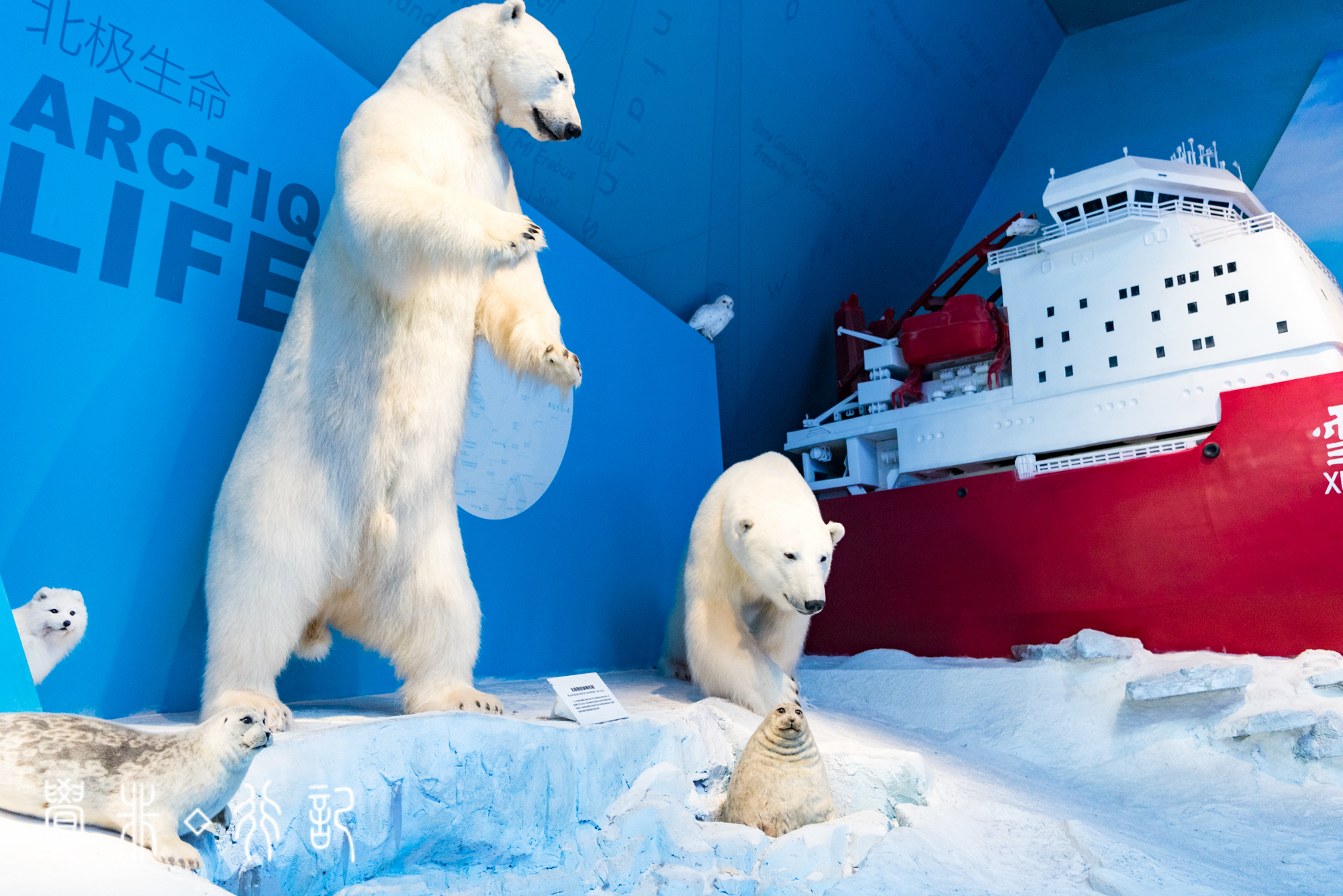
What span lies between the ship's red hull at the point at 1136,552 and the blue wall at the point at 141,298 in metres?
3.64

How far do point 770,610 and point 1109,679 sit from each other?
71.1 inches

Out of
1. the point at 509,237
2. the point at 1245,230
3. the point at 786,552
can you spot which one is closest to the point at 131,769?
the point at 509,237

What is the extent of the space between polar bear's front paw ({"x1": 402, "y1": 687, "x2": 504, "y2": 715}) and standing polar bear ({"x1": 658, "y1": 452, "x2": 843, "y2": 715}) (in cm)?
109

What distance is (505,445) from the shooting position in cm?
338

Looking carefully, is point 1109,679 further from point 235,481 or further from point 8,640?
point 8,640

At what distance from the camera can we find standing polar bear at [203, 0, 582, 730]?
69.3 inches

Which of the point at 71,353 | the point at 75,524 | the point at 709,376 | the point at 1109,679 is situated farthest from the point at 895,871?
the point at 709,376

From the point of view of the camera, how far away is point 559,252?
12.6 ft

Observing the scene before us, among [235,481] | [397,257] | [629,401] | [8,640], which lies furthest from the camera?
[629,401]

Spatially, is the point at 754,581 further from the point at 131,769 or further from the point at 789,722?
the point at 131,769

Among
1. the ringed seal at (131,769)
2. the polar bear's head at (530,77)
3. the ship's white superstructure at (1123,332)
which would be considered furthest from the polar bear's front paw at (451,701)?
the ship's white superstructure at (1123,332)

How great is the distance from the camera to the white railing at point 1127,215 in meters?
5.48

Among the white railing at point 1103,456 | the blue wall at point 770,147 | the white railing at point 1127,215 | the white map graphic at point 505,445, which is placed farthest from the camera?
the white railing at point 1127,215

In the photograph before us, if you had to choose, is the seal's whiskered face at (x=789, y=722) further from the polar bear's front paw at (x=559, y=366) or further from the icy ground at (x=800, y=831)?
the polar bear's front paw at (x=559, y=366)
